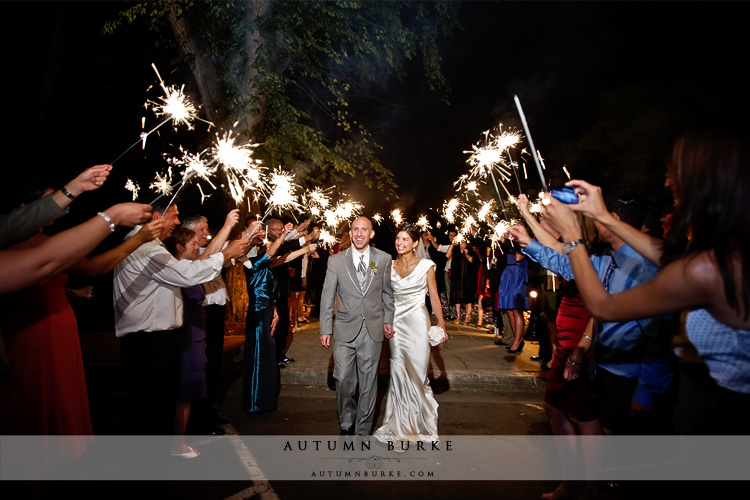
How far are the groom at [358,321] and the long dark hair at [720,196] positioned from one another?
3278 mm

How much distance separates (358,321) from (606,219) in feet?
10.1

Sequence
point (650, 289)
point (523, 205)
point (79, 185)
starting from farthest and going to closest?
point (523, 205), point (79, 185), point (650, 289)

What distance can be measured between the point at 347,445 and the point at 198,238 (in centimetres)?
300

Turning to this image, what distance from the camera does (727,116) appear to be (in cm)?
182

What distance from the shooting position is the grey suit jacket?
186 inches

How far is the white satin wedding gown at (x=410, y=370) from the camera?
4.80 m

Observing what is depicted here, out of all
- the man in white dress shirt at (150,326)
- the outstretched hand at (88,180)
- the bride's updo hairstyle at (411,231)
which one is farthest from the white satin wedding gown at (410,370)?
the outstretched hand at (88,180)

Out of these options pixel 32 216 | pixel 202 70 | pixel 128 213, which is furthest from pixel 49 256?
pixel 202 70

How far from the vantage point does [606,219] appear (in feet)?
7.41

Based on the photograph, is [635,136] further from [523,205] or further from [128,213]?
[128,213]

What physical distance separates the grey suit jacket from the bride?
348mm

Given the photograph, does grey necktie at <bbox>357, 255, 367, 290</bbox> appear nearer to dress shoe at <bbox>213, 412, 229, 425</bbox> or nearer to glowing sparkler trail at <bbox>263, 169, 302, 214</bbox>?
dress shoe at <bbox>213, 412, 229, 425</bbox>

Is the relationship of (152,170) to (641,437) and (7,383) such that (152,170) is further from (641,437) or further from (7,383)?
(641,437)

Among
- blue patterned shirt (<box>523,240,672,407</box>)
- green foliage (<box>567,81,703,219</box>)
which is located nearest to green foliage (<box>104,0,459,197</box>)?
blue patterned shirt (<box>523,240,672,407</box>)
